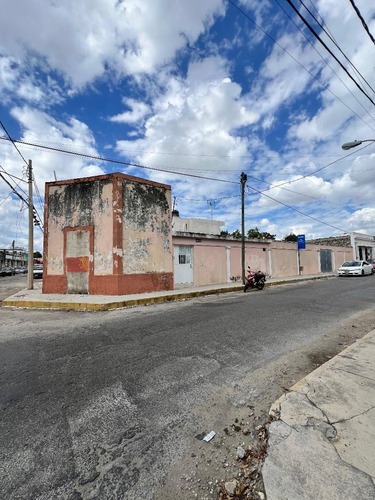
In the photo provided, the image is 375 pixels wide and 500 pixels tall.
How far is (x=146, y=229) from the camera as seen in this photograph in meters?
12.2

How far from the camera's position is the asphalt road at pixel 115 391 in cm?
187

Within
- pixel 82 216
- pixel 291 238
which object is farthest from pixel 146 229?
pixel 291 238

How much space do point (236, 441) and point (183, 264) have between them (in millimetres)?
12550

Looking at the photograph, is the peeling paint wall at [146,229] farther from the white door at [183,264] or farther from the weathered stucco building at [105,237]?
the white door at [183,264]

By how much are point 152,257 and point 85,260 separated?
309cm

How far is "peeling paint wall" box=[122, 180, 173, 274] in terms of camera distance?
37.9 feet

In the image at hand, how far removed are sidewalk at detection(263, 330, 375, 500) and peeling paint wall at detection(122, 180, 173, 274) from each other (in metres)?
9.47

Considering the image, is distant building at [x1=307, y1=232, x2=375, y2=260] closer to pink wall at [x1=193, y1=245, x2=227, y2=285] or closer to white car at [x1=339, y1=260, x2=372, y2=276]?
white car at [x1=339, y1=260, x2=372, y2=276]

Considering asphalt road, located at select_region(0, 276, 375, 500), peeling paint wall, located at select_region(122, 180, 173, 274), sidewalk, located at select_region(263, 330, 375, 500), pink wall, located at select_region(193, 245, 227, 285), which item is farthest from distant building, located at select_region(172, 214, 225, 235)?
sidewalk, located at select_region(263, 330, 375, 500)

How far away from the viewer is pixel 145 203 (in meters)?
12.3

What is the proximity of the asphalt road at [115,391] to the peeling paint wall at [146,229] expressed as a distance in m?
5.35

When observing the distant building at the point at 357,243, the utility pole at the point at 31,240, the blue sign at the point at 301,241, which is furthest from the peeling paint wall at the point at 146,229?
the distant building at the point at 357,243

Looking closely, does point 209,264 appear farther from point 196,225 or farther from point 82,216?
point 196,225

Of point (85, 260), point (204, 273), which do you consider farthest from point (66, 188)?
point (204, 273)
